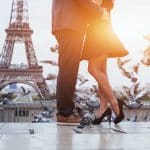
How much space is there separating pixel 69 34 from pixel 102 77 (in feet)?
1.00

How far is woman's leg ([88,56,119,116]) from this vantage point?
3096 mm

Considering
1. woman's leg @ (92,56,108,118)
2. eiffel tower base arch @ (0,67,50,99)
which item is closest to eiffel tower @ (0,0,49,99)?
eiffel tower base arch @ (0,67,50,99)

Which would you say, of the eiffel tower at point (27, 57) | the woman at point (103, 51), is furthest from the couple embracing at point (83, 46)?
the eiffel tower at point (27, 57)

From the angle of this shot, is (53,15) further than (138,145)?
Yes

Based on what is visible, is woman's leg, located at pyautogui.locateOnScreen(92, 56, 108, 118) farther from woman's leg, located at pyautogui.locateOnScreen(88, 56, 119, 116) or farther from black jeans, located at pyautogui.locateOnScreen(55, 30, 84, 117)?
black jeans, located at pyautogui.locateOnScreen(55, 30, 84, 117)

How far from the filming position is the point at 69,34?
307 centimetres

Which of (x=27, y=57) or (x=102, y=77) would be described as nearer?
(x=102, y=77)

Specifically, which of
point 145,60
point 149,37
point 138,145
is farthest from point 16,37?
point 138,145

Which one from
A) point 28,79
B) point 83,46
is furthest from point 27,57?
point 83,46

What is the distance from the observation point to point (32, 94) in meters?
26.2

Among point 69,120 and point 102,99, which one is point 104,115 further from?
point 69,120

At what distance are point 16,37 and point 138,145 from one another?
20577 millimetres

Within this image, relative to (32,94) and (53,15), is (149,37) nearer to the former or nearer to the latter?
(53,15)

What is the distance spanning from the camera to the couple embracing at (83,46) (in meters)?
3.06
